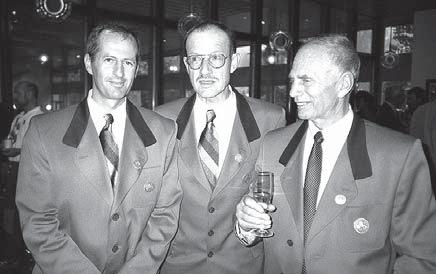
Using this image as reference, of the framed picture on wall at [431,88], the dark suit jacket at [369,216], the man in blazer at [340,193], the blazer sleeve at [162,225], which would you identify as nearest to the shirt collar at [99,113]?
the blazer sleeve at [162,225]

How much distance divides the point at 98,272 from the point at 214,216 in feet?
2.05

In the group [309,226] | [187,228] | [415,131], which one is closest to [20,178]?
[187,228]

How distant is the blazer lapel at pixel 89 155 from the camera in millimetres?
1672

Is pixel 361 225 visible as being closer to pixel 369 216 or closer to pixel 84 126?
pixel 369 216

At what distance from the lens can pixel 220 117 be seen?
2.13m

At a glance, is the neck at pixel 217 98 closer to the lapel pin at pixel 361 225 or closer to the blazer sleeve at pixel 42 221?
the blazer sleeve at pixel 42 221

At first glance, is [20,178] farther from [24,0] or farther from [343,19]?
[343,19]

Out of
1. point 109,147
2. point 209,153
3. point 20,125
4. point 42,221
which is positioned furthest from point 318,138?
point 20,125

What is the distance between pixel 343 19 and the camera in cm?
980

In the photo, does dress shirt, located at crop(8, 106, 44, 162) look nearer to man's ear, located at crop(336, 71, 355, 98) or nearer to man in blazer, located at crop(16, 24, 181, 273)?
man in blazer, located at crop(16, 24, 181, 273)

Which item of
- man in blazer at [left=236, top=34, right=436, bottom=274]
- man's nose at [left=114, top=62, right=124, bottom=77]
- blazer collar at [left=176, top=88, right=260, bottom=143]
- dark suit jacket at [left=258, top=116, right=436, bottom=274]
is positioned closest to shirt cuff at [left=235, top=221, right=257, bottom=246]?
man in blazer at [left=236, top=34, right=436, bottom=274]

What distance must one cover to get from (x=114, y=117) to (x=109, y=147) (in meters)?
0.17

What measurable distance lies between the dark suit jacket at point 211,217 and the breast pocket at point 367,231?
59cm

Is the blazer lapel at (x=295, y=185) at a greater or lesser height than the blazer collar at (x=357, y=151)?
lesser
